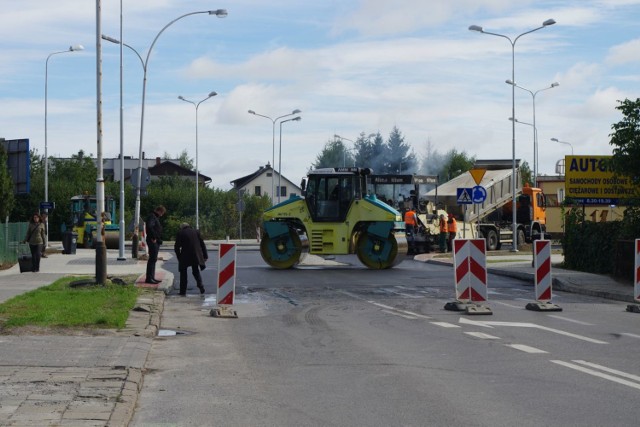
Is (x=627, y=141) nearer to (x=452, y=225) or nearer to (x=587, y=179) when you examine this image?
(x=587, y=179)

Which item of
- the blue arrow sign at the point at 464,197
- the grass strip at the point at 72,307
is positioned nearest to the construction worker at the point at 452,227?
the blue arrow sign at the point at 464,197

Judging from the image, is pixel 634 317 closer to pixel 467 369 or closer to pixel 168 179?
pixel 467 369

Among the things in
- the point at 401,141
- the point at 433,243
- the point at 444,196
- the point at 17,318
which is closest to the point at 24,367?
the point at 17,318

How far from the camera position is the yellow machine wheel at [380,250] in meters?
30.6

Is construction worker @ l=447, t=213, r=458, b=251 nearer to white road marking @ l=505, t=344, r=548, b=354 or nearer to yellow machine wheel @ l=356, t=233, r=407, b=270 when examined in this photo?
yellow machine wheel @ l=356, t=233, r=407, b=270

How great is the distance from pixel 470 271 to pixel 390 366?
6870 mm

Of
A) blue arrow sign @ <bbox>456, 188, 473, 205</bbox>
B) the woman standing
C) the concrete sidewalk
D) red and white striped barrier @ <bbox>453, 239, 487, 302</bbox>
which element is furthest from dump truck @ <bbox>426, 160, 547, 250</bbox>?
the concrete sidewalk

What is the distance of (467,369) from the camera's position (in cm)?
1058

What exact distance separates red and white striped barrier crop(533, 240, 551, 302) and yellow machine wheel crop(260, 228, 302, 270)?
43.8 feet

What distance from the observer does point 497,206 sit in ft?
155

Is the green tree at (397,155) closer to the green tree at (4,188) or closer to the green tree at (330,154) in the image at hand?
the green tree at (330,154)

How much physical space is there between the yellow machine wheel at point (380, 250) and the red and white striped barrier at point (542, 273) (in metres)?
12.3

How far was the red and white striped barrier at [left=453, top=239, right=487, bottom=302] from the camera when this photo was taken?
57.0 feet

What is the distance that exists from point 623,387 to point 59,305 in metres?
9.49
